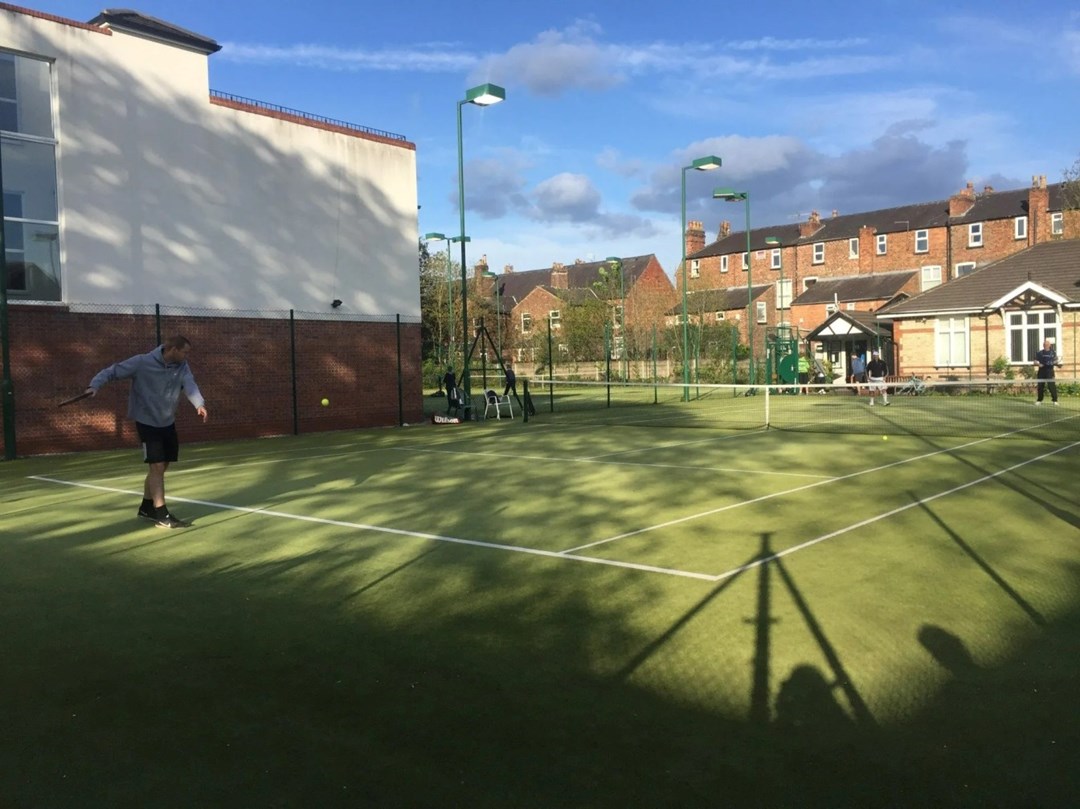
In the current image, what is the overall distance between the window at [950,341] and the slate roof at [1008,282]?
28.6 inches

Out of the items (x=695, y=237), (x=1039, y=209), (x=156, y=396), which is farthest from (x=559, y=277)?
(x=156, y=396)

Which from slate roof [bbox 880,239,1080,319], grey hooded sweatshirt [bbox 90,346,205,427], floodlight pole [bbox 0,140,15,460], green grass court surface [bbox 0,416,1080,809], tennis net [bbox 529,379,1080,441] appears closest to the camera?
green grass court surface [bbox 0,416,1080,809]

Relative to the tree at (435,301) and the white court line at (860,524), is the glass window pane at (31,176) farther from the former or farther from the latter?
the tree at (435,301)

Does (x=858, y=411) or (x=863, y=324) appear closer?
(x=858, y=411)

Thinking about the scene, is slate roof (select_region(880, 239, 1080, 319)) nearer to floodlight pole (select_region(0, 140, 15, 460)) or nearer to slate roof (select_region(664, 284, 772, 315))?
slate roof (select_region(664, 284, 772, 315))

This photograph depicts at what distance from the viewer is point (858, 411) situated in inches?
940

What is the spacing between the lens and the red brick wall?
53.2 ft

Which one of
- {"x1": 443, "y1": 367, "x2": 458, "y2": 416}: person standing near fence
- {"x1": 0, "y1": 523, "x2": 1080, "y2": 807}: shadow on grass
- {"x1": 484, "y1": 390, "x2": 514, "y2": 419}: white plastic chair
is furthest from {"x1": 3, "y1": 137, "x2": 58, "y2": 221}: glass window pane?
{"x1": 0, "y1": 523, "x2": 1080, "y2": 807}: shadow on grass

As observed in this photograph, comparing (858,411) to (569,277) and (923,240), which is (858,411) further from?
(569,277)

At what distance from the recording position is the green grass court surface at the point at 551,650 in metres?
3.27

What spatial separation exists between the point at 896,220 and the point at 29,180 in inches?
2186

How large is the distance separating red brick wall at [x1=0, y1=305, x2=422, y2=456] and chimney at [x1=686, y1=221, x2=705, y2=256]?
51.9 m

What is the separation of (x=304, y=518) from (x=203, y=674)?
14.5 ft

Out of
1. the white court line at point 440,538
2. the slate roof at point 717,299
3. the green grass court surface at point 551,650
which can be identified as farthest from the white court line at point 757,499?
the slate roof at point 717,299
